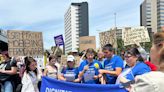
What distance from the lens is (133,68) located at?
4.91 metres

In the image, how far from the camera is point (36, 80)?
788 centimetres

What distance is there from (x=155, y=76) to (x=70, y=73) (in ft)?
20.2

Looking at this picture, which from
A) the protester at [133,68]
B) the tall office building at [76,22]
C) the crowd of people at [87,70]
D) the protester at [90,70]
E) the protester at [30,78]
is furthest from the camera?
the tall office building at [76,22]

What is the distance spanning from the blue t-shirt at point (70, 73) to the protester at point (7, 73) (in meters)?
1.11

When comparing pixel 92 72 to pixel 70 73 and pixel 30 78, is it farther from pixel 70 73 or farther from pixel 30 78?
pixel 30 78

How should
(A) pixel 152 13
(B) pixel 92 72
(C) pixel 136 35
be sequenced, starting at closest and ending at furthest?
(B) pixel 92 72, (C) pixel 136 35, (A) pixel 152 13

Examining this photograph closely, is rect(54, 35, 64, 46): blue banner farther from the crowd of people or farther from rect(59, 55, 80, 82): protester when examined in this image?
rect(59, 55, 80, 82): protester

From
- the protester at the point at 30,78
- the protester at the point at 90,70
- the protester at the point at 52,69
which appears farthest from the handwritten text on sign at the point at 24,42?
the protester at the point at 90,70

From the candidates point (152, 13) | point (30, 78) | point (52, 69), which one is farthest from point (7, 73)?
point (152, 13)

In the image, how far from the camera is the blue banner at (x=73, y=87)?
4.99 metres

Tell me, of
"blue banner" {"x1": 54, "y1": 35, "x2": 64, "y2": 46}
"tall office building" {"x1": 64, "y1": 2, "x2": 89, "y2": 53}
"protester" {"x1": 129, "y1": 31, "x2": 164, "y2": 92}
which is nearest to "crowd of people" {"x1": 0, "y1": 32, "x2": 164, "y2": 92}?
"protester" {"x1": 129, "y1": 31, "x2": 164, "y2": 92}

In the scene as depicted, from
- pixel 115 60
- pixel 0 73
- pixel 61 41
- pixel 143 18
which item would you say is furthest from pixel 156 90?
pixel 143 18

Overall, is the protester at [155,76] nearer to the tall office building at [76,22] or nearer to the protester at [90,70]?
the protester at [90,70]

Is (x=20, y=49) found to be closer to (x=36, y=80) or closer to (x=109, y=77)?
(x=36, y=80)
